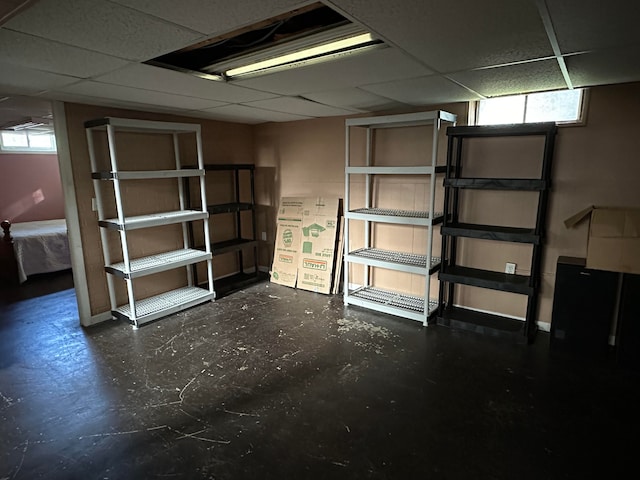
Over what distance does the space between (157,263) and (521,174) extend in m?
3.60

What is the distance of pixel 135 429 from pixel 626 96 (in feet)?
13.5

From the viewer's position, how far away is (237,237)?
5141mm

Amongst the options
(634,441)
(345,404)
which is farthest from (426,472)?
(634,441)

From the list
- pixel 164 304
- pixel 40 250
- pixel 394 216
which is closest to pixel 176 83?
pixel 394 216

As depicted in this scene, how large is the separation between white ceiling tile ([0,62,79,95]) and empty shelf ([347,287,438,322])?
311cm

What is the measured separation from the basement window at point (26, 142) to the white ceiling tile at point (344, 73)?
5.44 meters

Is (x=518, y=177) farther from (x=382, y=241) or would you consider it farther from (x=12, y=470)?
(x=12, y=470)

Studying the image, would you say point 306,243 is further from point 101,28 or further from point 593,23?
point 593,23

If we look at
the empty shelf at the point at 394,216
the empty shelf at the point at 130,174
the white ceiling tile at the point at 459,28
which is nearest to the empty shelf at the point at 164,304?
the empty shelf at the point at 130,174

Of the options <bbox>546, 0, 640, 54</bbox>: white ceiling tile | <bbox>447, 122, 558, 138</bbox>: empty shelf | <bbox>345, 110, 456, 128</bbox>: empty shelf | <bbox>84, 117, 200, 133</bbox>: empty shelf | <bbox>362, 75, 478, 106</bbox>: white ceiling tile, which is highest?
<bbox>362, 75, 478, 106</bbox>: white ceiling tile

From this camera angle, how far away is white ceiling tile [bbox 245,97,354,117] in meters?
3.29

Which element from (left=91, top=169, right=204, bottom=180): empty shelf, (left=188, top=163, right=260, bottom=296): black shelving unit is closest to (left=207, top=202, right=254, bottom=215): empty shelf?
(left=188, top=163, right=260, bottom=296): black shelving unit

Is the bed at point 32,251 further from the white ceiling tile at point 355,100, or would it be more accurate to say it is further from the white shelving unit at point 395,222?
the white ceiling tile at point 355,100

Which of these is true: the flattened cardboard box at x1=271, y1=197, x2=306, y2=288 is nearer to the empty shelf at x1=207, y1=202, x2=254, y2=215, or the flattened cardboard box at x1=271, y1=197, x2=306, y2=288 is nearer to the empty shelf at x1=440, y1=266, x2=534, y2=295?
the empty shelf at x1=207, y1=202, x2=254, y2=215
